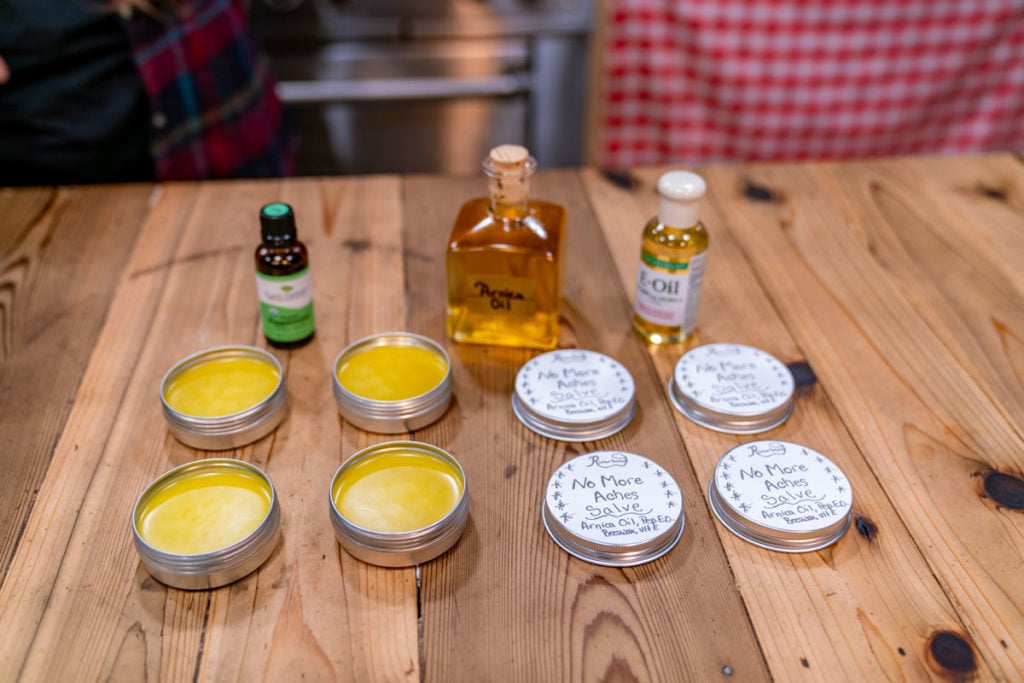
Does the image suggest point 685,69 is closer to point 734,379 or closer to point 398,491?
point 734,379

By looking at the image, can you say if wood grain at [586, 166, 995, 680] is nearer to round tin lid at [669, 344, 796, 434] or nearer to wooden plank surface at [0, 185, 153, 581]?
round tin lid at [669, 344, 796, 434]

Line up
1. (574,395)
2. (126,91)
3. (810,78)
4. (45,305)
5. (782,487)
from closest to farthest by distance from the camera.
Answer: (782,487) < (574,395) < (45,305) < (126,91) < (810,78)

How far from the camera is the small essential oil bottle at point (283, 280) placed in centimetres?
95

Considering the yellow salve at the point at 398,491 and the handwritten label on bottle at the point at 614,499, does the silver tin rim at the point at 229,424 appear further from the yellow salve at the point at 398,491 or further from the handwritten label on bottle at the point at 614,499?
the handwritten label on bottle at the point at 614,499

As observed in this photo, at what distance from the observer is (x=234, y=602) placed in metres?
0.74

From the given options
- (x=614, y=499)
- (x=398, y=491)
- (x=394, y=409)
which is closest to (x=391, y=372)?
(x=394, y=409)

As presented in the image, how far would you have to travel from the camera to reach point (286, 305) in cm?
99

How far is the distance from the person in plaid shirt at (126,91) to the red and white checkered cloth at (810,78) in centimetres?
83

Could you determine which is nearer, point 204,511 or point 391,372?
point 204,511

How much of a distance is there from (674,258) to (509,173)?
198 millimetres

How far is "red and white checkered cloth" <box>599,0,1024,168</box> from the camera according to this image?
6.63ft

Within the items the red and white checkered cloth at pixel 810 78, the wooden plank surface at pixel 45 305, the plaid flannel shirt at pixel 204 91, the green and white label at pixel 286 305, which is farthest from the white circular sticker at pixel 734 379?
the red and white checkered cloth at pixel 810 78

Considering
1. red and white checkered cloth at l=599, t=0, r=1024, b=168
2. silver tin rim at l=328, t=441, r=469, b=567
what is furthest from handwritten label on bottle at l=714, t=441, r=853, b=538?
red and white checkered cloth at l=599, t=0, r=1024, b=168

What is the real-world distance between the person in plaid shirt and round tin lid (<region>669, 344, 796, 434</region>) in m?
1.13
